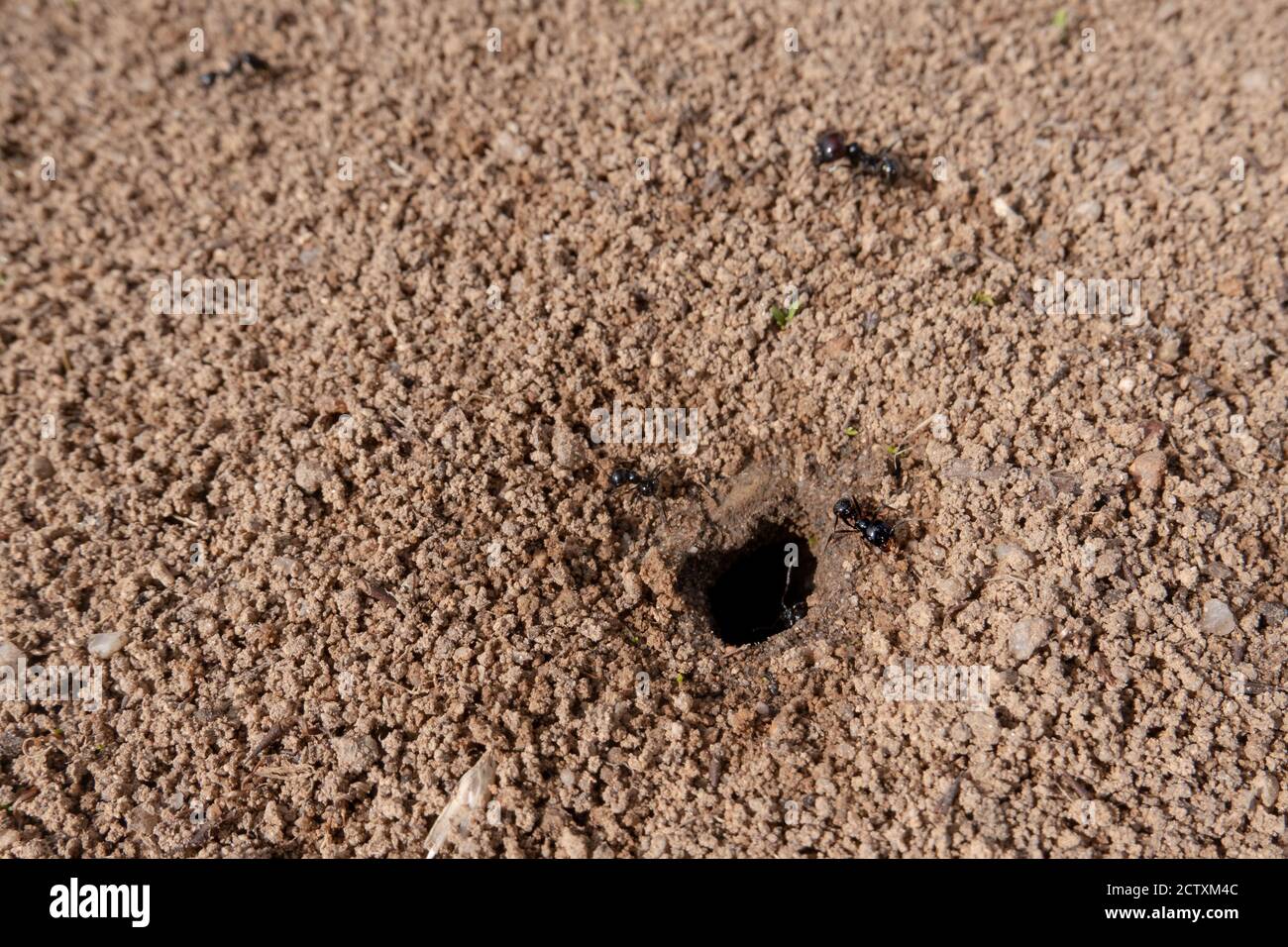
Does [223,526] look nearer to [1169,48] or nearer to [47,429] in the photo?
[47,429]

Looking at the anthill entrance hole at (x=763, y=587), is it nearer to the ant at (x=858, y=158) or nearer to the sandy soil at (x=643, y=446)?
the sandy soil at (x=643, y=446)

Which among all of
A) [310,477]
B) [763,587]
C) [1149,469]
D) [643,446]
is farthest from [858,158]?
[310,477]

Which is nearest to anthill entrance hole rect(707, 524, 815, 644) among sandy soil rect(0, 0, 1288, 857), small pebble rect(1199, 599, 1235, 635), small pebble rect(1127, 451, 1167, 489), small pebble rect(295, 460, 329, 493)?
sandy soil rect(0, 0, 1288, 857)

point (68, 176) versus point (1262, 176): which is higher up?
point (68, 176)

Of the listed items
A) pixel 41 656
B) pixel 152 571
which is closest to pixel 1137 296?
pixel 152 571

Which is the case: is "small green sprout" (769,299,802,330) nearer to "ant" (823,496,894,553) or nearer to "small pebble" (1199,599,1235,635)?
"ant" (823,496,894,553)

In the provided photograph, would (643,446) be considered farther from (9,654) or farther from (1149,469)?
(9,654)

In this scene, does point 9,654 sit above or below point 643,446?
below

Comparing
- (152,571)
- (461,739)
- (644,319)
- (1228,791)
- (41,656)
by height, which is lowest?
(1228,791)
